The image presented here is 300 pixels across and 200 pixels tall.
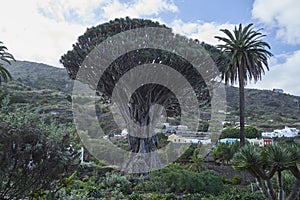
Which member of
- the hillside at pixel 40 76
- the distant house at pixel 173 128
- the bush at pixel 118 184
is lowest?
the bush at pixel 118 184

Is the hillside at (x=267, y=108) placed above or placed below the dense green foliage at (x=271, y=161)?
above

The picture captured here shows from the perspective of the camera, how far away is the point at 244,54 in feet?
59.6

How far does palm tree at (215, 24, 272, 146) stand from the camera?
18.1m

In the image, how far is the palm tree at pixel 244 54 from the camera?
59.3 ft

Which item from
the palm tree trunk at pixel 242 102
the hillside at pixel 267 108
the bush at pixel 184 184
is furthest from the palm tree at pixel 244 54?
the hillside at pixel 267 108

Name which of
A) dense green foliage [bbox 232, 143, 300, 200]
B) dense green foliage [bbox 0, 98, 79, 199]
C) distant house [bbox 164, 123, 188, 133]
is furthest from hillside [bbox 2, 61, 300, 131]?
dense green foliage [bbox 0, 98, 79, 199]

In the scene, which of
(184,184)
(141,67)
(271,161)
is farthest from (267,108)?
(271,161)

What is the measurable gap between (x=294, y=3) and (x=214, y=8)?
3.59 m

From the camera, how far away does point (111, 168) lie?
16.4 meters

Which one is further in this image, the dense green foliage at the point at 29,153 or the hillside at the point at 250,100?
the hillside at the point at 250,100

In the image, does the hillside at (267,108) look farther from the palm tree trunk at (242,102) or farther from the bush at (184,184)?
the bush at (184,184)

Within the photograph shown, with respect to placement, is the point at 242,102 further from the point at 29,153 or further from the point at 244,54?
the point at 29,153

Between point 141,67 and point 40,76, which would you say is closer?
point 141,67

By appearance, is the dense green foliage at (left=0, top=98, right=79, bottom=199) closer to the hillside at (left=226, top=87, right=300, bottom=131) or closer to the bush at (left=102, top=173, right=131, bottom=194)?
the bush at (left=102, top=173, right=131, bottom=194)
